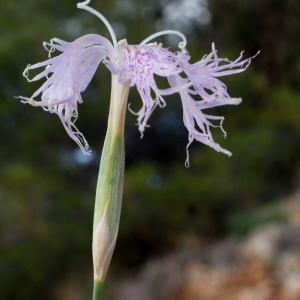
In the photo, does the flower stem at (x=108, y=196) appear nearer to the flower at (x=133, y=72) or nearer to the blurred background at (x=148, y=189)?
the flower at (x=133, y=72)

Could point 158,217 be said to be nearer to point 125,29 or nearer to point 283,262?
point 283,262

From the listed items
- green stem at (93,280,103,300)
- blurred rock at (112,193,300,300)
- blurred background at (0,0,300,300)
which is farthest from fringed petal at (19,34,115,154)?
blurred rock at (112,193,300,300)

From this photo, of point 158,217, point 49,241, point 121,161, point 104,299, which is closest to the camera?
point 121,161

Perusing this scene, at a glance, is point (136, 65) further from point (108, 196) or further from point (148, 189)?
point (148, 189)

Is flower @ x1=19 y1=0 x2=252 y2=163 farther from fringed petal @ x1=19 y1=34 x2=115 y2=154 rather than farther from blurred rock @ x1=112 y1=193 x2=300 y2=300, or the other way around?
blurred rock @ x1=112 y1=193 x2=300 y2=300

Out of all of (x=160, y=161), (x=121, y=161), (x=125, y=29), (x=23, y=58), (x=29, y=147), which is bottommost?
(x=121, y=161)

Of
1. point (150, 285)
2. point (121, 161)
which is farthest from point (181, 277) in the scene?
point (121, 161)

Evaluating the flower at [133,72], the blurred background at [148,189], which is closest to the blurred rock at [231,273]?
the blurred background at [148,189]

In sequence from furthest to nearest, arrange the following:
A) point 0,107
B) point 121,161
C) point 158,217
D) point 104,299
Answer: point 158,217
point 104,299
point 0,107
point 121,161
